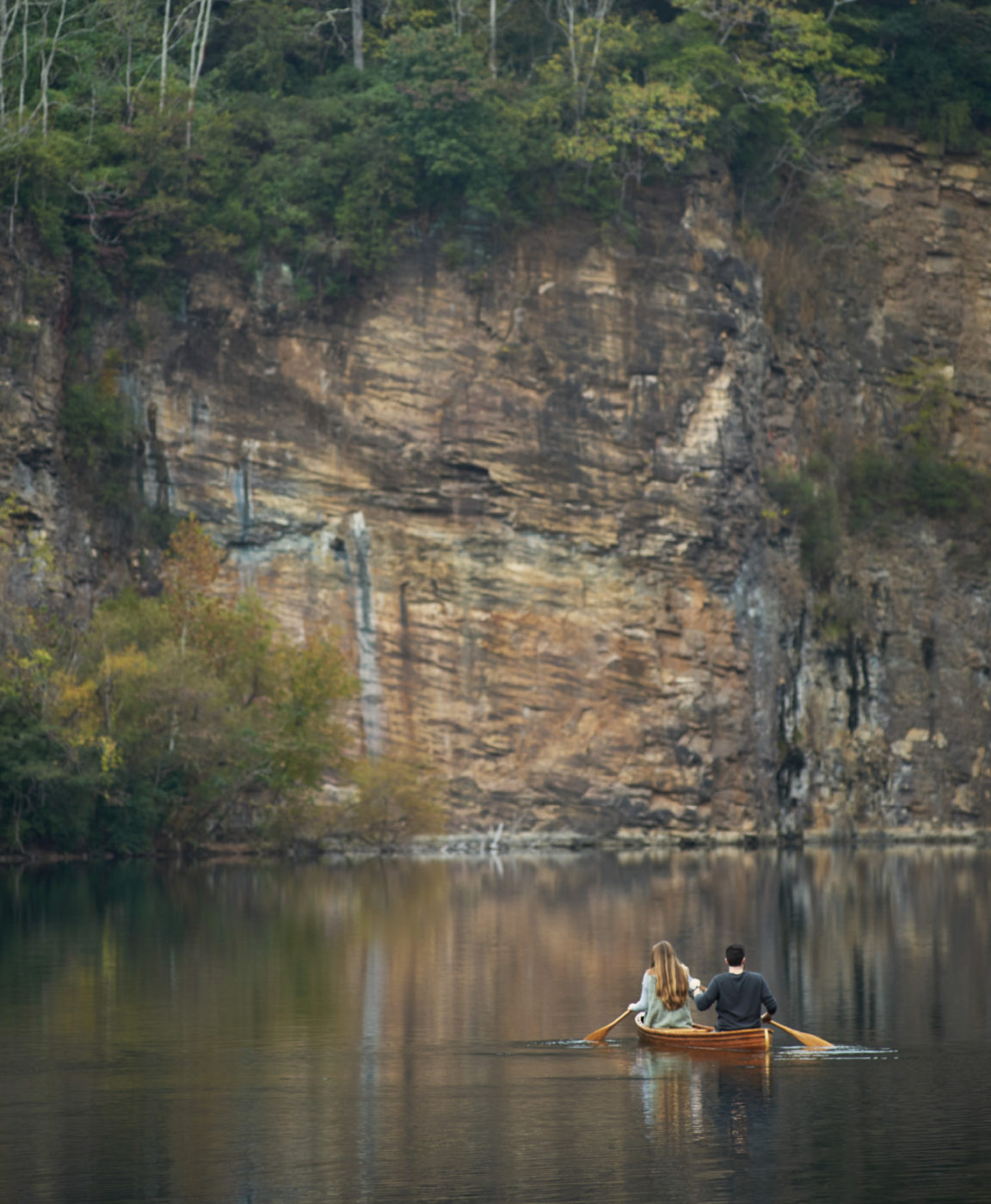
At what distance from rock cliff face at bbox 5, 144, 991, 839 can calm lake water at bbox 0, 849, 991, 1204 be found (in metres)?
28.2

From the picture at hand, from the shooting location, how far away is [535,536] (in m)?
65.8

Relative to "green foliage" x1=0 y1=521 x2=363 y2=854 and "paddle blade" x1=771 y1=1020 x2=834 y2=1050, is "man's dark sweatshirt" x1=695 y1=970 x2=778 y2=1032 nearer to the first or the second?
"paddle blade" x1=771 y1=1020 x2=834 y2=1050

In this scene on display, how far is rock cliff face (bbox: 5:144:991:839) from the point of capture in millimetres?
64812

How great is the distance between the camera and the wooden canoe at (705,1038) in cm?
1792

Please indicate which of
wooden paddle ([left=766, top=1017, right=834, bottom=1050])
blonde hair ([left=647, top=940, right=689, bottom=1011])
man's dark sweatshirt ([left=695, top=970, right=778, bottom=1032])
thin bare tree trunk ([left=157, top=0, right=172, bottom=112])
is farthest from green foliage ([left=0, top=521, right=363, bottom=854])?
man's dark sweatshirt ([left=695, top=970, right=778, bottom=1032])

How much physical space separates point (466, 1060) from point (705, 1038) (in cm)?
244

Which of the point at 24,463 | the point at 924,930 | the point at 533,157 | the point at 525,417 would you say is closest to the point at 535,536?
the point at 525,417

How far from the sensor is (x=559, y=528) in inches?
2586

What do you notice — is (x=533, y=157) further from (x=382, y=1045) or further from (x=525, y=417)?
(x=382, y=1045)

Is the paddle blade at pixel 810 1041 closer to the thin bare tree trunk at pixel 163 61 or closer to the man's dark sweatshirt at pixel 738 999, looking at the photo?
the man's dark sweatshirt at pixel 738 999

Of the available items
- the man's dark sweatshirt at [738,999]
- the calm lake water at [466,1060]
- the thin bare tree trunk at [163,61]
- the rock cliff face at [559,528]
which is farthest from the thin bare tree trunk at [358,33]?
the man's dark sweatshirt at [738,999]

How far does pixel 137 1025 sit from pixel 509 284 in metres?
50.1

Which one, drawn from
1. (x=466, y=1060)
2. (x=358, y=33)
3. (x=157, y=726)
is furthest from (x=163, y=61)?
(x=466, y=1060)

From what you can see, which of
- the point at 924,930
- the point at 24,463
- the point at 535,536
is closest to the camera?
the point at 924,930
